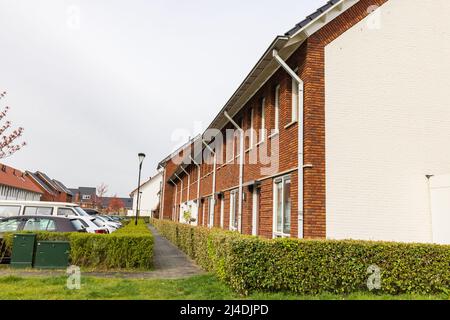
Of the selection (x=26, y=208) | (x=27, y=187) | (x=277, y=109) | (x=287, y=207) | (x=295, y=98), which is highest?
(x=27, y=187)

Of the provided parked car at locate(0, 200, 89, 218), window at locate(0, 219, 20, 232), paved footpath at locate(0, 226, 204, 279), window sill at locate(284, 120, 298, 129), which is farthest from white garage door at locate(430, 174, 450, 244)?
parked car at locate(0, 200, 89, 218)

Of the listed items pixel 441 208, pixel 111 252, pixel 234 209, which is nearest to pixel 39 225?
pixel 111 252

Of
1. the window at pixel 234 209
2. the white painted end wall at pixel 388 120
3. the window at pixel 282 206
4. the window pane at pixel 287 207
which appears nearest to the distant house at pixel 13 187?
the window at pixel 234 209

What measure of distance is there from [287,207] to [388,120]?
3225 mm

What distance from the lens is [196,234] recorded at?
11.5 metres

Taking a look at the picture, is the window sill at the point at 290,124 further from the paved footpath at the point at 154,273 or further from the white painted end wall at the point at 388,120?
the paved footpath at the point at 154,273

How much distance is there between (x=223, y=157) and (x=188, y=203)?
12399 mm

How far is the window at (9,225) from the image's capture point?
10.8m

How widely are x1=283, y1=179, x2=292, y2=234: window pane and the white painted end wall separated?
1.36 metres

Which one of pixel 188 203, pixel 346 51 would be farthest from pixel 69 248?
pixel 188 203

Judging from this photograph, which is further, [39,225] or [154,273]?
[39,225]

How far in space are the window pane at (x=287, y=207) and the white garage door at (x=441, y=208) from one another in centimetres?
324

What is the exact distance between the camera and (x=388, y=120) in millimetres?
8734

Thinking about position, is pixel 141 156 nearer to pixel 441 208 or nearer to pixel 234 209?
pixel 234 209
